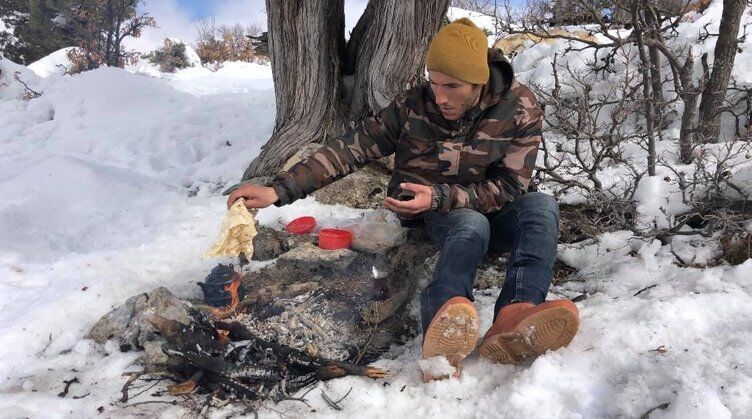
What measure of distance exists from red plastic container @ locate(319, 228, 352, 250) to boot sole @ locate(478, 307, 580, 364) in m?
1.38

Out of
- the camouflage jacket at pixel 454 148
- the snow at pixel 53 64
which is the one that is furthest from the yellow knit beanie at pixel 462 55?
the snow at pixel 53 64

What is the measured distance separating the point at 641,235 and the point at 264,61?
1813 centimetres

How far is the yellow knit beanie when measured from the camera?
2.32 meters

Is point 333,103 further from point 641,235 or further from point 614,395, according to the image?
point 614,395

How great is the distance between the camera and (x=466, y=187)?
2.36 metres

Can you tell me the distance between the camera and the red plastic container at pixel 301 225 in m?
3.49

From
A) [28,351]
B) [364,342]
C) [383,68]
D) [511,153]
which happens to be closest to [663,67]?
[383,68]

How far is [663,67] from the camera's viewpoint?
6.16 m

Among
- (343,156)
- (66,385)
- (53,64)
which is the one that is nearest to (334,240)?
(343,156)

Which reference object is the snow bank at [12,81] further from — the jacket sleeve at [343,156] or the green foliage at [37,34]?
the green foliage at [37,34]

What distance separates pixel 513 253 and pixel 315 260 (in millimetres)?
1271

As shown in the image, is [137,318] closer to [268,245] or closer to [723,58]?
[268,245]

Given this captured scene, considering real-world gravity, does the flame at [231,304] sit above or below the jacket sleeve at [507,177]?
below

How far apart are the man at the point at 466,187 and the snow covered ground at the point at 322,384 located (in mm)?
172
